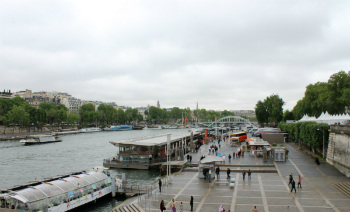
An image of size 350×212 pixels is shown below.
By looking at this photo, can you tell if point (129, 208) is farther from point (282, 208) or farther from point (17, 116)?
point (17, 116)

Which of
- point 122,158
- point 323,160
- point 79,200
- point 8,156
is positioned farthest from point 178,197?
point 8,156

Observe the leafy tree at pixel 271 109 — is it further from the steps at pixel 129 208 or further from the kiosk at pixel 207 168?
the steps at pixel 129 208

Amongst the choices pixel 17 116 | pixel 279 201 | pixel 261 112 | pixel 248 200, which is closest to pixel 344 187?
pixel 279 201

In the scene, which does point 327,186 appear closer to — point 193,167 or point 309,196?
point 309,196

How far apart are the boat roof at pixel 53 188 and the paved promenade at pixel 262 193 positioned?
20.8 ft

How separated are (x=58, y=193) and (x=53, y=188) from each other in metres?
0.67

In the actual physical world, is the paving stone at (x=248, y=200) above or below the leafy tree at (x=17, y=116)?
below

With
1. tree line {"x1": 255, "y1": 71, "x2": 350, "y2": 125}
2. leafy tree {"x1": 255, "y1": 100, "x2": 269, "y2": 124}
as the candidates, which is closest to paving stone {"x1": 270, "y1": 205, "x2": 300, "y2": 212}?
tree line {"x1": 255, "y1": 71, "x2": 350, "y2": 125}

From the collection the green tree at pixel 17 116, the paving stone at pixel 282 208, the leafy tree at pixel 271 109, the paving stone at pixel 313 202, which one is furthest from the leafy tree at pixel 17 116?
the paving stone at pixel 313 202

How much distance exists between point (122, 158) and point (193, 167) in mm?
13096

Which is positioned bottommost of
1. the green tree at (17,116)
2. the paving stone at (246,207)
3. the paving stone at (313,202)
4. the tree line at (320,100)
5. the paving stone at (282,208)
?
the paving stone at (246,207)

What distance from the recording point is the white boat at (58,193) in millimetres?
22844

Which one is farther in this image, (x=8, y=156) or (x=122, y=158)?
(x=8, y=156)

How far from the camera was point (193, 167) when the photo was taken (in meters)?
41.6
